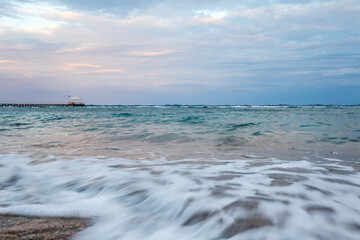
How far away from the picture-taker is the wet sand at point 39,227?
5.25 feet

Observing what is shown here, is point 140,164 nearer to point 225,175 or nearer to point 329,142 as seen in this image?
point 225,175

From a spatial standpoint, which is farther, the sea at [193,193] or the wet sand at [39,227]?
the sea at [193,193]

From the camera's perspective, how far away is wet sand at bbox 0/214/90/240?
1.60 meters

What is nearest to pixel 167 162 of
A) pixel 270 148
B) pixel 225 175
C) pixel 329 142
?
pixel 225 175

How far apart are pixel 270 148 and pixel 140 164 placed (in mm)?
2859

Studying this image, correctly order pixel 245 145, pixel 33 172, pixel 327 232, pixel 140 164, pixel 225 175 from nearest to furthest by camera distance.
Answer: pixel 327 232
pixel 225 175
pixel 33 172
pixel 140 164
pixel 245 145

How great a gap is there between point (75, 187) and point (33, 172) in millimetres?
1031

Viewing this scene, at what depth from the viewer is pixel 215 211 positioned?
6.73 ft

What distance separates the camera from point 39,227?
1734 millimetres

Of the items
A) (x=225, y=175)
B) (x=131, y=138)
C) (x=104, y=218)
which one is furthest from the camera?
(x=131, y=138)

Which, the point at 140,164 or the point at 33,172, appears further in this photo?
the point at 140,164

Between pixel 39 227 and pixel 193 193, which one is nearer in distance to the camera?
pixel 39 227

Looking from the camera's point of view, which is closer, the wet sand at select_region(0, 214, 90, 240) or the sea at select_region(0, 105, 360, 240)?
the wet sand at select_region(0, 214, 90, 240)

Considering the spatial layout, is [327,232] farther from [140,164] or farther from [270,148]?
[270,148]
